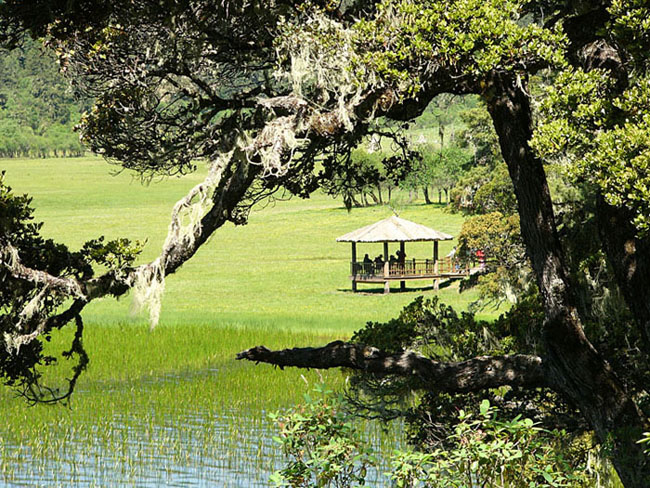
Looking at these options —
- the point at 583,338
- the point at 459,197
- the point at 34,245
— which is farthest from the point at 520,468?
the point at 459,197

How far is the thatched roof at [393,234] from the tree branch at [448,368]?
31.6 m

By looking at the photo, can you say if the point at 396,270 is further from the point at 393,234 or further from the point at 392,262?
the point at 393,234

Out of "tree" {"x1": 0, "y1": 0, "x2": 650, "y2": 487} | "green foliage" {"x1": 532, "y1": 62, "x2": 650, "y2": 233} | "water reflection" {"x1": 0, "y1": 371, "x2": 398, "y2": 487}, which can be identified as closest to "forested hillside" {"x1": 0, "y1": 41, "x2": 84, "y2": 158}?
"water reflection" {"x1": 0, "y1": 371, "x2": 398, "y2": 487}

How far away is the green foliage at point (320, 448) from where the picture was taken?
22.5ft

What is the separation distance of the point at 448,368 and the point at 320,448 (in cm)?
249

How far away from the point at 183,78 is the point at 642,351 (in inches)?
280

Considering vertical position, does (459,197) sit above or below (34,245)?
above

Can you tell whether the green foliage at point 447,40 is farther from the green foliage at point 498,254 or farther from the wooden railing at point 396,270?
the wooden railing at point 396,270

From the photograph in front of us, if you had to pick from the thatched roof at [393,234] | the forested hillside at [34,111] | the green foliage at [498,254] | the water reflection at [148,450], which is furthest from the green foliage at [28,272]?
the forested hillside at [34,111]

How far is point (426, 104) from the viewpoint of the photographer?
854 centimetres

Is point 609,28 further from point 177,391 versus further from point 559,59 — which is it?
point 177,391

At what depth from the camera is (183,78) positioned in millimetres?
12711

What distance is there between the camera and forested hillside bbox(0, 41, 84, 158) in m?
125

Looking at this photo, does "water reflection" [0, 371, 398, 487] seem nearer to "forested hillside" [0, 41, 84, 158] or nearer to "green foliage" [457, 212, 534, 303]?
"green foliage" [457, 212, 534, 303]
